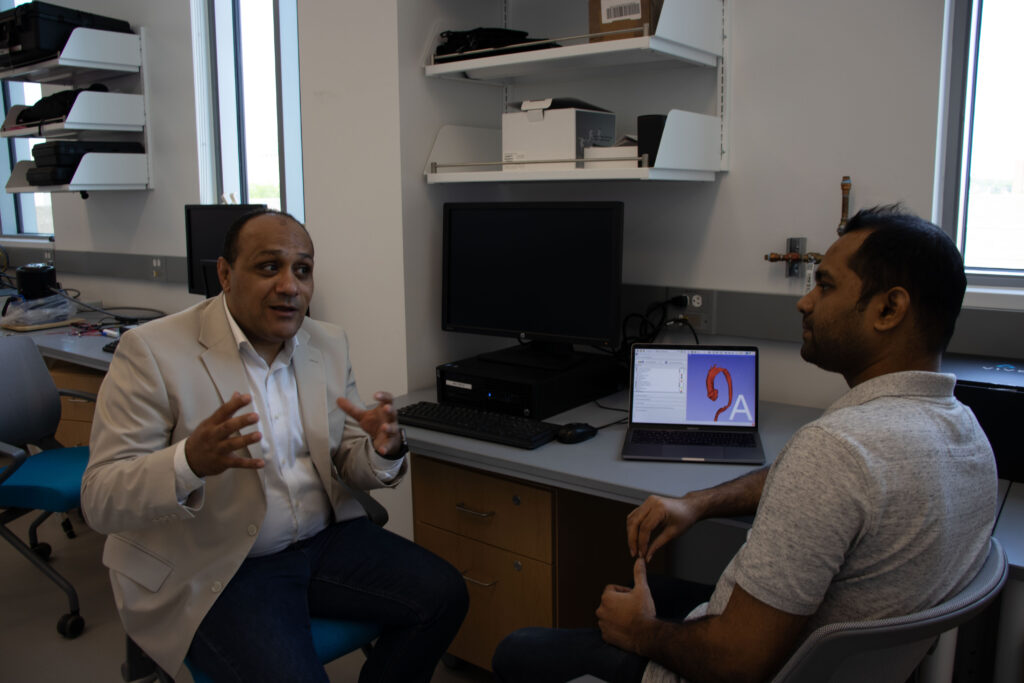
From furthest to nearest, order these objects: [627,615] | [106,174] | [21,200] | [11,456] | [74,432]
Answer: [21,200] < [106,174] < [74,432] < [11,456] < [627,615]

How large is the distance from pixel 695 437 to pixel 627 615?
0.76 m

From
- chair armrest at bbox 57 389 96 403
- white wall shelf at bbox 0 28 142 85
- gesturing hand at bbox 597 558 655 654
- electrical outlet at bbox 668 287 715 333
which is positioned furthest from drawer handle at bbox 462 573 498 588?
white wall shelf at bbox 0 28 142 85

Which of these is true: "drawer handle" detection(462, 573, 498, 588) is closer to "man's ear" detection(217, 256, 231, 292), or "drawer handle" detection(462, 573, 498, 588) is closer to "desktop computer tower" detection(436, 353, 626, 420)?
"desktop computer tower" detection(436, 353, 626, 420)

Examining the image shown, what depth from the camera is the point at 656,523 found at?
1.54 m

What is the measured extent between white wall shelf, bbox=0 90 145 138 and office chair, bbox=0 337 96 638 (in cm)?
143

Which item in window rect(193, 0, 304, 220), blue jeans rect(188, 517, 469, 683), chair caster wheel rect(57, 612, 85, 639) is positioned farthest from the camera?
window rect(193, 0, 304, 220)

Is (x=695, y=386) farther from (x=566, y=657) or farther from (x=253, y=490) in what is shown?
(x=253, y=490)

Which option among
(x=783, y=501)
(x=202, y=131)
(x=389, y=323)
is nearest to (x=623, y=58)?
(x=389, y=323)

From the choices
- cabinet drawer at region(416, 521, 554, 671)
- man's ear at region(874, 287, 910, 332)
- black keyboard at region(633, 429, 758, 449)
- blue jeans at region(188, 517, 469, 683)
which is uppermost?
man's ear at region(874, 287, 910, 332)

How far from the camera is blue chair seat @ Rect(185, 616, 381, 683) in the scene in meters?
1.72

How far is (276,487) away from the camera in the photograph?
1.84 meters

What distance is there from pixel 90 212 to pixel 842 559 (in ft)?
14.7


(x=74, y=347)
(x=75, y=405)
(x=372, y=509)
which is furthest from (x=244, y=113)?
(x=372, y=509)

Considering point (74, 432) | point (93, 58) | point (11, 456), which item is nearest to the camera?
point (11, 456)
